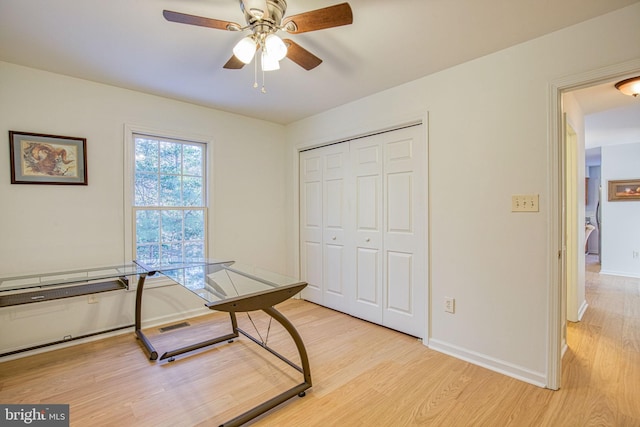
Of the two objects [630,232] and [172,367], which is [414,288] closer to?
[172,367]

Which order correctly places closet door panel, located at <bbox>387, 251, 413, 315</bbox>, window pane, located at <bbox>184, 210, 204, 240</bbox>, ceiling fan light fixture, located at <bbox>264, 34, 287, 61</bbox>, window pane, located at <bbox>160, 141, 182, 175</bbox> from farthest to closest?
1. window pane, located at <bbox>184, 210, 204, 240</bbox>
2. window pane, located at <bbox>160, 141, 182, 175</bbox>
3. closet door panel, located at <bbox>387, 251, 413, 315</bbox>
4. ceiling fan light fixture, located at <bbox>264, 34, 287, 61</bbox>

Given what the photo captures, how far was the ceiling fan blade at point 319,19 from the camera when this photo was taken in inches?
55.7

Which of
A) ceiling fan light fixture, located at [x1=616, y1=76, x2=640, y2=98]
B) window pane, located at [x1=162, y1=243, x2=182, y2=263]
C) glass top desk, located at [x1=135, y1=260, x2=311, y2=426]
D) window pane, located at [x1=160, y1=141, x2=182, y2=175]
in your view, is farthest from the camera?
window pane, located at [x1=160, y1=141, x2=182, y2=175]

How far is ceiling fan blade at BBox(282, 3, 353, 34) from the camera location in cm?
142

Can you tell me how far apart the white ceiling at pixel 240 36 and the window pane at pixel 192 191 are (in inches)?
38.7

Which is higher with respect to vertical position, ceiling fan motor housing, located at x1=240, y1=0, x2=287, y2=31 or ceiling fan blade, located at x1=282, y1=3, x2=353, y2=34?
ceiling fan motor housing, located at x1=240, y1=0, x2=287, y2=31

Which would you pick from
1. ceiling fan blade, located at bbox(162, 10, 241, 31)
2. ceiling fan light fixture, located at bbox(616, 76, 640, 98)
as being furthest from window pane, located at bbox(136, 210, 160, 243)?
ceiling fan light fixture, located at bbox(616, 76, 640, 98)

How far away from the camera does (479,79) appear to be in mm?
2291

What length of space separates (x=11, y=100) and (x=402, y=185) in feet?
11.4

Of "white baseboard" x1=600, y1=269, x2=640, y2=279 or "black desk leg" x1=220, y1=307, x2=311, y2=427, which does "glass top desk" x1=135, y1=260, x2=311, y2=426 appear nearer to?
"black desk leg" x1=220, y1=307, x2=311, y2=427

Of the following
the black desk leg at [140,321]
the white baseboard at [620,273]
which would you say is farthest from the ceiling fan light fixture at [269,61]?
the white baseboard at [620,273]

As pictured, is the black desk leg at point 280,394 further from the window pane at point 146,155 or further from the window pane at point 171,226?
the window pane at point 146,155

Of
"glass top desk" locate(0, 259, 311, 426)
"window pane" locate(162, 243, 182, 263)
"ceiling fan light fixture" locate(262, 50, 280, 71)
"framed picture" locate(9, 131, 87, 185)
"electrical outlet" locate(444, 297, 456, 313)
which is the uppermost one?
"ceiling fan light fixture" locate(262, 50, 280, 71)

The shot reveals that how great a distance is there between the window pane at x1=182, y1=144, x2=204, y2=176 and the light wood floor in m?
1.80
